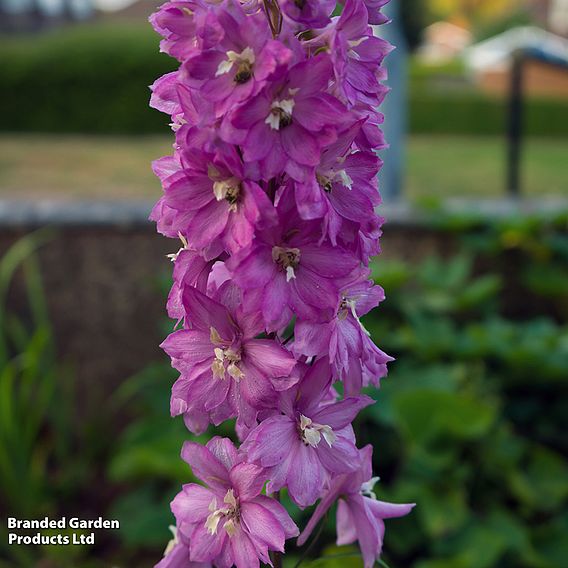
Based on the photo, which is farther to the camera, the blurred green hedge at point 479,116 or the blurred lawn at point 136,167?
the blurred green hedge at point 479,116

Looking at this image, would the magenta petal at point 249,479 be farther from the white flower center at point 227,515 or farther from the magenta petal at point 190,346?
the magenta petal at point 190,346

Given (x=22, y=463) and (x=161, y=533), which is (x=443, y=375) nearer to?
(x=161, y=533)

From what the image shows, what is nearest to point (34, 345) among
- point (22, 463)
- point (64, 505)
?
point (22, 463)

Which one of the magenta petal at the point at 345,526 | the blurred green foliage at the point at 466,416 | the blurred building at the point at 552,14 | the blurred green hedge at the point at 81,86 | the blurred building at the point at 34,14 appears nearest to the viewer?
the magenta petal at the point at 345,526

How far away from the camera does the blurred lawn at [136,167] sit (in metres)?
6.46

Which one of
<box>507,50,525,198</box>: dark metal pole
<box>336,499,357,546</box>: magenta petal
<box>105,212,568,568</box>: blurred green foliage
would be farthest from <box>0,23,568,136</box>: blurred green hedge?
<box>336,499,357,546</box>: magenta petal

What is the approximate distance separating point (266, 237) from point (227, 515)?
292 mm

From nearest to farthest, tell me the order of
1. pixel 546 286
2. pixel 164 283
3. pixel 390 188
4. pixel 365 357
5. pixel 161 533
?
pixel 365 357 < pixel 161 533 < pixel 164 283 < pixel 546 286 < pixel 390 188

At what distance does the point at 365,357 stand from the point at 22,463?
2.02m

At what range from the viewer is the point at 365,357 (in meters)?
0.87

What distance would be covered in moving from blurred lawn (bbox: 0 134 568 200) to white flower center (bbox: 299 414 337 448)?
483cm

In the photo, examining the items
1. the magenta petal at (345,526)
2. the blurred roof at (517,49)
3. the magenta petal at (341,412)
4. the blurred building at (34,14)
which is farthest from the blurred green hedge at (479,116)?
the magenta petal at (341,412)

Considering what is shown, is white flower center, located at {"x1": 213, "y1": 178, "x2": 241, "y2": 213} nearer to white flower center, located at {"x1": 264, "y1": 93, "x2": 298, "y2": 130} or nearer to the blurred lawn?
white flower center, located at {"x1": 264, "y1": 93, "x2": 298, "y2": 130}

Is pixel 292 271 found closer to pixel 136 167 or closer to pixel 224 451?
pixel 224 451
